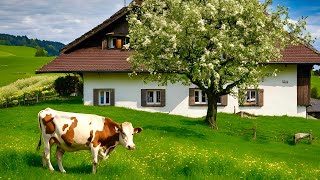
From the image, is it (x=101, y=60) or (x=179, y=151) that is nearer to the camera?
(x=179, y=151)

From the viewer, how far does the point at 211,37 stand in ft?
88.6

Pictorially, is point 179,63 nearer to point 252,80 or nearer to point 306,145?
point 252,80

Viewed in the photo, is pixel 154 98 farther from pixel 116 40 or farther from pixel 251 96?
pixel 251 96

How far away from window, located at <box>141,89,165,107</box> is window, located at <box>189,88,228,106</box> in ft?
7.71

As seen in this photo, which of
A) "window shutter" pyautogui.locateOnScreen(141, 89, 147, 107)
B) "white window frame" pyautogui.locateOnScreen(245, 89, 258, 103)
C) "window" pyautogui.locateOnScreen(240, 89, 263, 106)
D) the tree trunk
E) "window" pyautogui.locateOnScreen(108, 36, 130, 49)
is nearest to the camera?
the tree trunk

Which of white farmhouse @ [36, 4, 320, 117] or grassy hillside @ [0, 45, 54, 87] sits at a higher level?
grassy hillside @ [0, 45, 54, 87]

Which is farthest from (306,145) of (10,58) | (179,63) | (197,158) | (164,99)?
(10,58)

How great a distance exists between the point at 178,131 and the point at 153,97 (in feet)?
32.2

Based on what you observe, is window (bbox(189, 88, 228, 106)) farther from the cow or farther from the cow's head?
the cow's head

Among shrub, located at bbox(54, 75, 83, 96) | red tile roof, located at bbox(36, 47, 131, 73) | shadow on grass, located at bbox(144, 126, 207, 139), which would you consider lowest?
shadow on grass, located at bbox(144, 126, 207, 139)

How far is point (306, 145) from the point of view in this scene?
28.6m

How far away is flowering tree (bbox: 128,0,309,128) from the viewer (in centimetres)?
2678

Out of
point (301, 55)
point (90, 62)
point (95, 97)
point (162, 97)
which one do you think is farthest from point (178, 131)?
point (301, 55)

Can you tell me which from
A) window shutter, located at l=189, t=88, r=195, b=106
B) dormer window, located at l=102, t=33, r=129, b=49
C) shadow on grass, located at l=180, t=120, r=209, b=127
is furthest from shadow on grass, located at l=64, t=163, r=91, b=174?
dormer window, located at l=102, t=33, r=129, b=49
